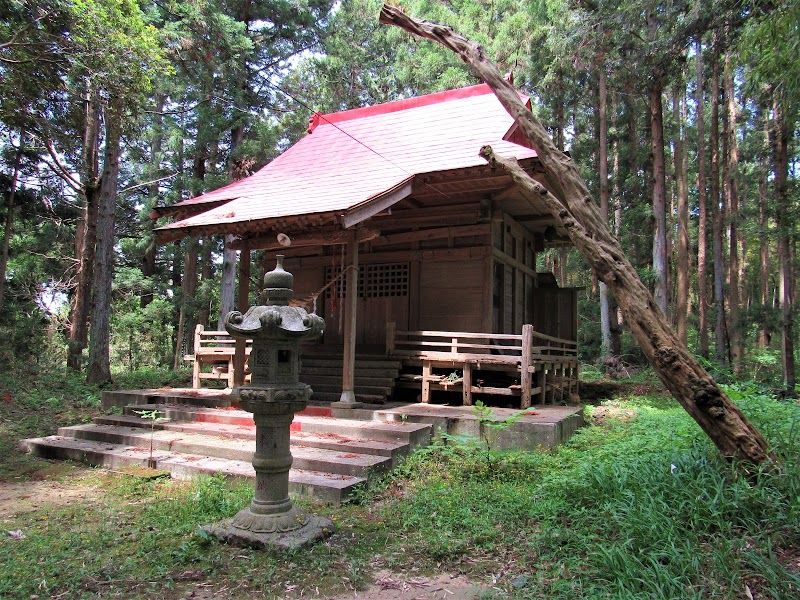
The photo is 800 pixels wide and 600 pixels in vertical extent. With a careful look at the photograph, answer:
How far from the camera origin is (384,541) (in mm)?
4207

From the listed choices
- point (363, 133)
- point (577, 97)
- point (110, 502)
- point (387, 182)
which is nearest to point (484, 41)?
point (577, 97)

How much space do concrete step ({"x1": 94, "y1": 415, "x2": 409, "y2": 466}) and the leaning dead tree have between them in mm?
3323

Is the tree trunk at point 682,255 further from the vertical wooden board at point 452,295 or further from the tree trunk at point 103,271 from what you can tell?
the tree trunk at point 103,271

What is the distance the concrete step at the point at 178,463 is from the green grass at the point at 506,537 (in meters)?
0.23

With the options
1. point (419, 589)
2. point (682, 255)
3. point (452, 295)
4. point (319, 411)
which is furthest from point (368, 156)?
point (682, 255)

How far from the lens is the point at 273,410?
425cm

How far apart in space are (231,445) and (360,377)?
113 inches

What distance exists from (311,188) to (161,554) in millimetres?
7393

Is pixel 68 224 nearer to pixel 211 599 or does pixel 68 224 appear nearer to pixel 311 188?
pixel 311 188

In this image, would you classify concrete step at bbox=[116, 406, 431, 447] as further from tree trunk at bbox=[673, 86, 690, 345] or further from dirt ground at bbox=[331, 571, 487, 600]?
tree trunk at bbox=[673, 86, 690, 345]

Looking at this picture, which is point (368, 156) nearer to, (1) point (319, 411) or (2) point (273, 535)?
(1) point (319, 411)

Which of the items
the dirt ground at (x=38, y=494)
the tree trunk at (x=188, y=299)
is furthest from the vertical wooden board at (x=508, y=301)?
the tree trunk at (x=188, y=299)

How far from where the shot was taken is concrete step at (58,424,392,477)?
18.9 feet

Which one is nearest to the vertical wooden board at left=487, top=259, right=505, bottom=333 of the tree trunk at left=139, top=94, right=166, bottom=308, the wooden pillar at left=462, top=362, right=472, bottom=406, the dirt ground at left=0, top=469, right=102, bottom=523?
the wooden pillar at left=462, top=362, right=472, bottom=406
